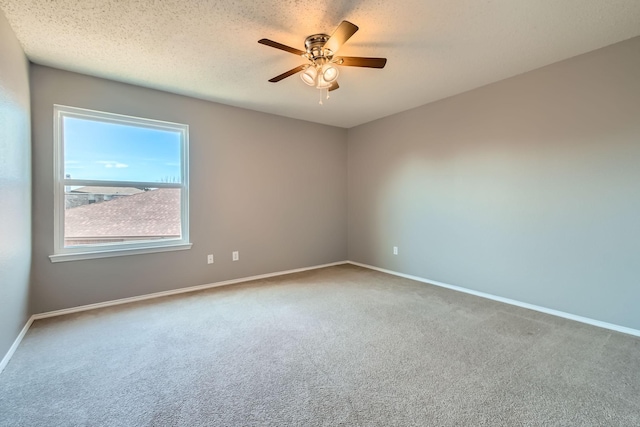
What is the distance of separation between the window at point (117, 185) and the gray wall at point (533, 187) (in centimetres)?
307

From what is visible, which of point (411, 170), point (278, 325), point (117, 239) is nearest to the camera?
point (278, 325)

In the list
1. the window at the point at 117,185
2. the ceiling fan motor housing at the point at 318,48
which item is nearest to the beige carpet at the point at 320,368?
the window at the point at 117,185

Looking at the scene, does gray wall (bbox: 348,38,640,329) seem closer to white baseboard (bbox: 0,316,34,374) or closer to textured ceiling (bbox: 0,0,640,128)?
textured ceiling (bbox: 0,0,640,128)

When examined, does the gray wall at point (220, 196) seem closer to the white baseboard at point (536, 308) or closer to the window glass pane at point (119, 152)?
the window glass pane at point (119, 152)

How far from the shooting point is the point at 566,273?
9.04 feet

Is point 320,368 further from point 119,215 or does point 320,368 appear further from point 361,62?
point 119,215

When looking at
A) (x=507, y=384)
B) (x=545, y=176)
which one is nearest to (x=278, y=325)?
(x=507, y=384)

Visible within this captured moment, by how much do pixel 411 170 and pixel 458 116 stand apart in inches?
36.0

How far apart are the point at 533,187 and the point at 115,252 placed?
453 centimetres

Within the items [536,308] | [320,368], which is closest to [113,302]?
[320,368]

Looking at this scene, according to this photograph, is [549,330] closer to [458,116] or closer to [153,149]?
[458,116]

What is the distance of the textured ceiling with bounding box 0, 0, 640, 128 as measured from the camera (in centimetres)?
195

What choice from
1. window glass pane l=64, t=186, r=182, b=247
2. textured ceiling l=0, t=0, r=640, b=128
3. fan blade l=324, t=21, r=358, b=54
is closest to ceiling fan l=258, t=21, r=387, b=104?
fan blade l=324, t=21, r=358, b=54

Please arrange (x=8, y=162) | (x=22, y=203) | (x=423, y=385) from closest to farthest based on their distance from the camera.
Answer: (x=423, y=385) < (x=8, y=162) < (x=22, y=203)
